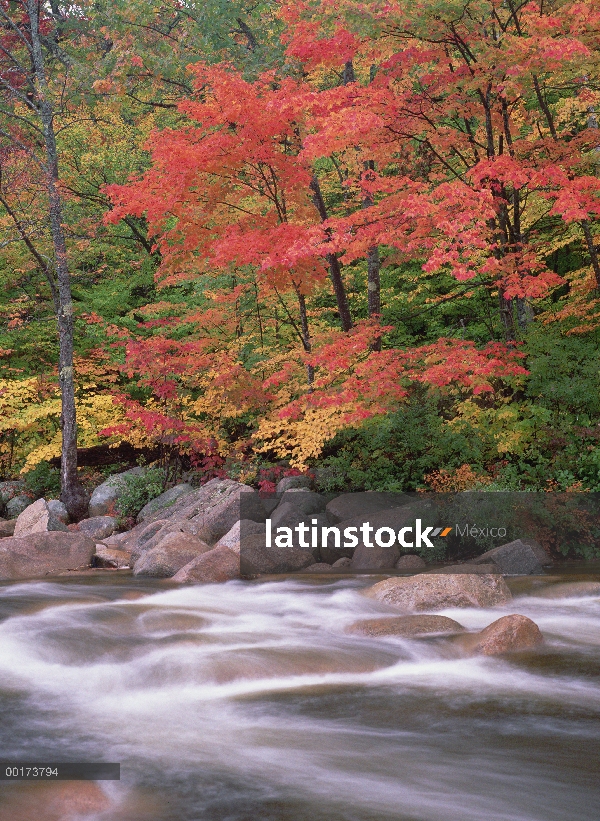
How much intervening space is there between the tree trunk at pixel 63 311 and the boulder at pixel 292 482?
4869mm

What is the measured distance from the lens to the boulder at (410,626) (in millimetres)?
7207

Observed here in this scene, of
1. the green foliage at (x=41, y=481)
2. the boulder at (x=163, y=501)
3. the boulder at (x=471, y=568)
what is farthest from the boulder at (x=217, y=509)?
the green foliage at (x=41, y=481)

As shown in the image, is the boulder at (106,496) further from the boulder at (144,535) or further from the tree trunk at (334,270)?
the tree trunk at (334,270)

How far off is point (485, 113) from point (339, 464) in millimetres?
5707

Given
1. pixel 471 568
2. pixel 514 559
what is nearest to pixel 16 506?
pixel 471 568

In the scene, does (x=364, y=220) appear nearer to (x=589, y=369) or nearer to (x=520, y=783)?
(x=589, y=369)

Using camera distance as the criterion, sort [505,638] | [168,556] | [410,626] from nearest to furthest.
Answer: [505,638], [410,626], [168,556]

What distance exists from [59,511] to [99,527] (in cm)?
120

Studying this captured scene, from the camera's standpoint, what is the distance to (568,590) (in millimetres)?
8906

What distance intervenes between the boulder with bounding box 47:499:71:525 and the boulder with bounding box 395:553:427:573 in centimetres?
738

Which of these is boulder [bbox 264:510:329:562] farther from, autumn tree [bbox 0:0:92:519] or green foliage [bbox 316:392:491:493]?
autumn tree [bbox 0:0:92:519]

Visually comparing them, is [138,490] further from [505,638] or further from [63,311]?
[505,638]

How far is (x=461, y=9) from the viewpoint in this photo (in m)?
9.66

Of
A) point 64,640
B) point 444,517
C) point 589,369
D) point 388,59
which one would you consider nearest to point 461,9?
point 388,59
